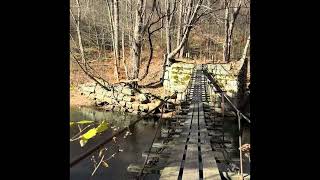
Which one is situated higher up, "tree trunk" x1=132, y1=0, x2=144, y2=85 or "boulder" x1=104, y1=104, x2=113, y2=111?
"tree trunk" x1=132, y1=0, x2=144, y2=85

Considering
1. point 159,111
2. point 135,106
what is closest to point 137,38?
point 135,106

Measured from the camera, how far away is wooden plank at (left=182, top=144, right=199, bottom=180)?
15.1ft

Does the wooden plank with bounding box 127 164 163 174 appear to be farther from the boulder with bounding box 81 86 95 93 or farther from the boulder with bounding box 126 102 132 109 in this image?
the boulder with bounding box 81 86 95 93

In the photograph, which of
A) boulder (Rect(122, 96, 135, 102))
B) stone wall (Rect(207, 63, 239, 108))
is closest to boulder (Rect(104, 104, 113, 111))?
boulder (Rect(122, 96, 135, 102))

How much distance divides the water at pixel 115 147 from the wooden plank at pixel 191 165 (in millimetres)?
1063

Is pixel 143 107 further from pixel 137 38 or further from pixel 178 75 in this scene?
pixel 137 38

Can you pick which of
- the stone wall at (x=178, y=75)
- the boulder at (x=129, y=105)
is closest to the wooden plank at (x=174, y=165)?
the boulder at (x=129, y=105)

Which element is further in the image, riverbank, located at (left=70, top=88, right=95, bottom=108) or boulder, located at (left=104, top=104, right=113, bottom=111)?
riverbank, located at (left=70, top=88, right=95, bottom=108)

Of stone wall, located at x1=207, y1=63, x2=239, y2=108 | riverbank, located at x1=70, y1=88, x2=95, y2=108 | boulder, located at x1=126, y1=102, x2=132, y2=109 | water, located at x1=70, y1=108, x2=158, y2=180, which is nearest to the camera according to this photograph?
water, located at x1=70, y1=108, x2=158, y2=180

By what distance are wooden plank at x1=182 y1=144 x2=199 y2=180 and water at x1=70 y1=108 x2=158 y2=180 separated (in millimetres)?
1063

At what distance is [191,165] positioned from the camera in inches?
201
